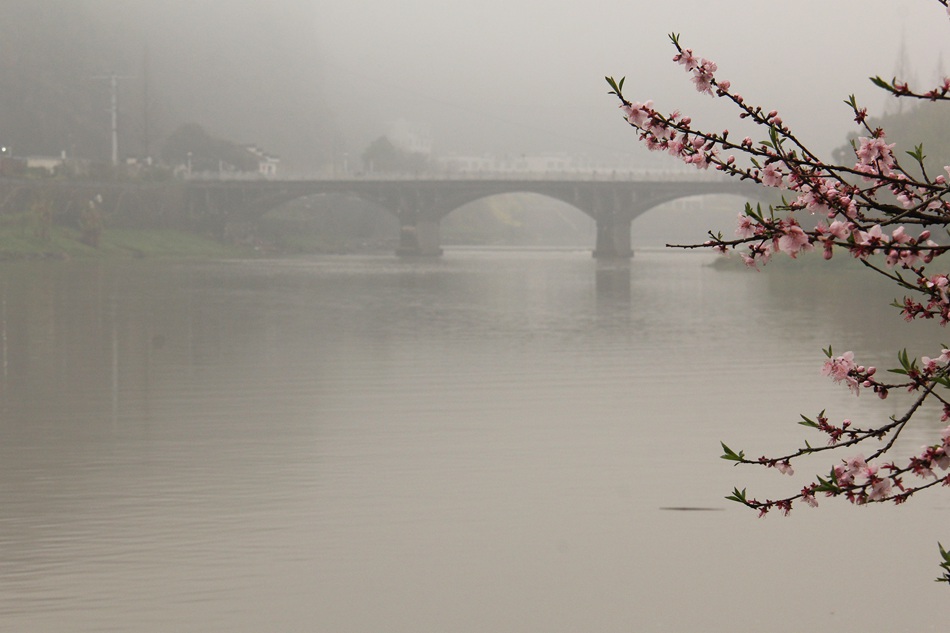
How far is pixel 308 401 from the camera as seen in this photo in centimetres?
2184

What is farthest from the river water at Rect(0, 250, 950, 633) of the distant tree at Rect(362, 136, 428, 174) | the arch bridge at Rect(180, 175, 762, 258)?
the distant tree at Rect(362, 136, 428, 174)

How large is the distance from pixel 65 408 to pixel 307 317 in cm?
2054

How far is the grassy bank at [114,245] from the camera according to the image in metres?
87.8

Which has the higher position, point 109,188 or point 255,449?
point 109,188

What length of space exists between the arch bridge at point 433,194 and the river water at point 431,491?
96594 millimetres

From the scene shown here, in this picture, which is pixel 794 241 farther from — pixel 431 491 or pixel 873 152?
pixel 431 491

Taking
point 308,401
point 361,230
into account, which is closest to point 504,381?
point 308,401

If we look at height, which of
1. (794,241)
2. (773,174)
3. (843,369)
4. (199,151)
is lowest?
(843,369)

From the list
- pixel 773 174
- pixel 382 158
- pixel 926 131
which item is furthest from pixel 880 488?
pixel 382 158

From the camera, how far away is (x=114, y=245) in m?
101

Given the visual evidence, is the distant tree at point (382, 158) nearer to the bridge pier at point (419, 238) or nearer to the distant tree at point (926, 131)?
the bridge pier at point (419, 238)

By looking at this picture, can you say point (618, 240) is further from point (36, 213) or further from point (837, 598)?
point (837, 598)

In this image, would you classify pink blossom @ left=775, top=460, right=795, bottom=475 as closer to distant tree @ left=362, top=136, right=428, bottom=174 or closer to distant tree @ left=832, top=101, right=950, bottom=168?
distant tree @ left=832, top=101, right=950, bottom=168

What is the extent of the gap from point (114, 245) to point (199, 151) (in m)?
52.6
